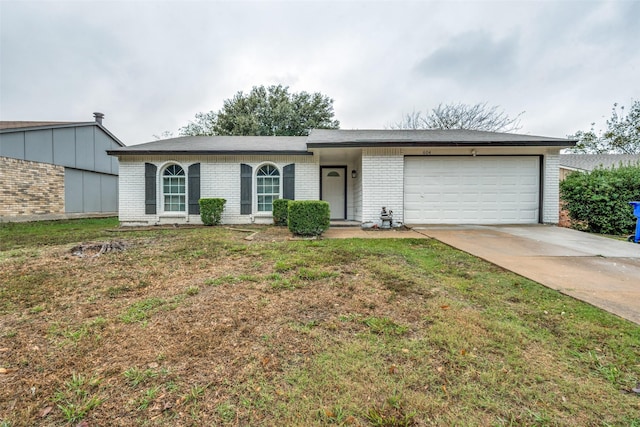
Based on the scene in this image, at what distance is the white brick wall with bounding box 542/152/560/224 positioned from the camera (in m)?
8.44

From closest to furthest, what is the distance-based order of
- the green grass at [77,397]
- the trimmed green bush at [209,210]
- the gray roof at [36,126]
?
the green grass at [77,397] → the trimmed green bush at [209,210] → the gray roof at [36,126]

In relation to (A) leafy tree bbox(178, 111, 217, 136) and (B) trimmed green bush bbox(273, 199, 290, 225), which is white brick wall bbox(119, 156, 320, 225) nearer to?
(B) trimmed green bush bbox(273, 199, 290, 225)

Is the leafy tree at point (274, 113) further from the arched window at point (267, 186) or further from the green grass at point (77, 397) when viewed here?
the green grass at point (77, 397)

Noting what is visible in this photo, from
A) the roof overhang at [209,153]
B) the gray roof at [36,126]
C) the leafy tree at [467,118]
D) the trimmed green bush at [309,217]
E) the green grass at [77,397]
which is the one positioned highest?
the leafy tree at [467,118]

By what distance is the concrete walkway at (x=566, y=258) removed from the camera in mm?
3001

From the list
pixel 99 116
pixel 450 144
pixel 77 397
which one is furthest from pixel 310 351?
pixel 99 116

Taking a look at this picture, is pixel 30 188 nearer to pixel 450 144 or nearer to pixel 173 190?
pixel 173 190

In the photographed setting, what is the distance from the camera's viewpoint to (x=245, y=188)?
32.4 ft

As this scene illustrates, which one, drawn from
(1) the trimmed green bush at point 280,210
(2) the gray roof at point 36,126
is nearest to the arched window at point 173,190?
(1) the trimmed green bush at point 280,210

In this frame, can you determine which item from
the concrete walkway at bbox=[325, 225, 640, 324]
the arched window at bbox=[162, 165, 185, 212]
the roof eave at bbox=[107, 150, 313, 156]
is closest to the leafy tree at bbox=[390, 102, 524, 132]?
the concrete walkway at bbox=[325, 225, 640, 324]

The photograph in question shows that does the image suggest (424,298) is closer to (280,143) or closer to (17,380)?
(17,380)

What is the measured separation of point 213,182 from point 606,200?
1257 cm

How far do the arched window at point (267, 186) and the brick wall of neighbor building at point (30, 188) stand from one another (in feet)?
36.1

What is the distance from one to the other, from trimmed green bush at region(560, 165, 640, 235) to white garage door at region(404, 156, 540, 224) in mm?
1110
